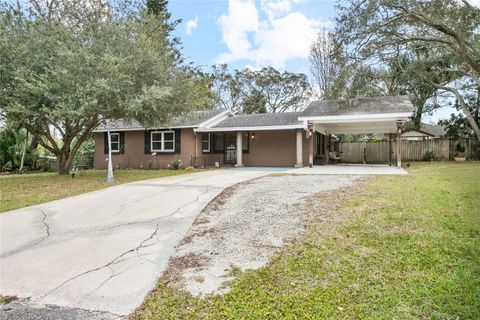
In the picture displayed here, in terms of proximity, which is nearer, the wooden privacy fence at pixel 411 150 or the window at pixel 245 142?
the window at pixel 245 142

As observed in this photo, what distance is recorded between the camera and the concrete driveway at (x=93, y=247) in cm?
352

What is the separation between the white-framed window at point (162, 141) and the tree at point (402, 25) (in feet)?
35.6

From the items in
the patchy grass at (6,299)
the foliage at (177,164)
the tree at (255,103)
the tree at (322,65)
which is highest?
the tree at (322,65)

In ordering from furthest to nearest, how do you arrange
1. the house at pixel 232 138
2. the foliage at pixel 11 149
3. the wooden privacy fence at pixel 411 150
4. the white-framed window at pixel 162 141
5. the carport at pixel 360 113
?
the wooden privacy fence at pixel 411 150 → the foliage at pixel 11 149 → the white-framed window at pixel 162 141 → the house at pixel 232 138 → the carport at pixel 360 113

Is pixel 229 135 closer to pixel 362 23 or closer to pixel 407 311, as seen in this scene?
pixel 362 23

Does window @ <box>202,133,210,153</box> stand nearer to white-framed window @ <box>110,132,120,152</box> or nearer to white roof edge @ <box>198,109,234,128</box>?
white roof edge @ <box>198,109,234,128</box>

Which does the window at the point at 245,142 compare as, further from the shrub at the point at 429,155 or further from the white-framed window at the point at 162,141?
the shrub at the point at 429,155

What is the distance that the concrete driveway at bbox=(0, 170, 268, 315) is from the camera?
352 centimetres

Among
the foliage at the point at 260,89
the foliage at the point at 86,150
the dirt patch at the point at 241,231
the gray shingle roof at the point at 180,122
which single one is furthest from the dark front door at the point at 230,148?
the foliage at the point at 260,89

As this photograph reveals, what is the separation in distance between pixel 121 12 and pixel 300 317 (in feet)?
51.7

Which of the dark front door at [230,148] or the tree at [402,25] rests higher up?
the tree at [402,25]

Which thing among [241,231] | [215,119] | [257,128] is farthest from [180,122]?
[241,231]

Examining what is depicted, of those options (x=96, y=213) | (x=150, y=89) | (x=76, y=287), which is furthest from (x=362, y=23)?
(x=76, y=287)

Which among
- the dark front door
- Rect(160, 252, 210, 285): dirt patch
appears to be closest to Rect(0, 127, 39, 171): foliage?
the dark front door
